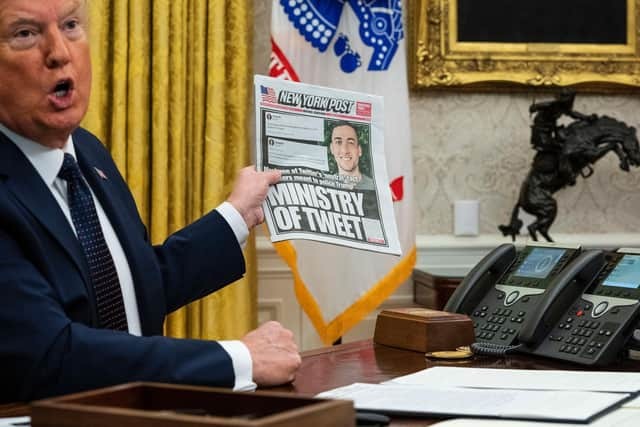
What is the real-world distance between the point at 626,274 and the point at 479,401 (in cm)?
66

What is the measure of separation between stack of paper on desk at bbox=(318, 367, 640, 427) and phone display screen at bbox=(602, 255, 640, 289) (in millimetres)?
252

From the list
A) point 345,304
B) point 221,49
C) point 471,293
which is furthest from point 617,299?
point 221,49

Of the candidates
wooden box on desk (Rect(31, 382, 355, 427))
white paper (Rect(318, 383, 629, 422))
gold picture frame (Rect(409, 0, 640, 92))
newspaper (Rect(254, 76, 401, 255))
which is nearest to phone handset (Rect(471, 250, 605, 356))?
newspaper (Rect(254, 76, 401, 255))

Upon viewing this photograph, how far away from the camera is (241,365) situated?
5.16 feet

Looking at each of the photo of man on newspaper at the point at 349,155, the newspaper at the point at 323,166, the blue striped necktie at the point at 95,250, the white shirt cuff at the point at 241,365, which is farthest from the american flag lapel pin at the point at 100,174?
the white shirt cuff at the point at 241,365

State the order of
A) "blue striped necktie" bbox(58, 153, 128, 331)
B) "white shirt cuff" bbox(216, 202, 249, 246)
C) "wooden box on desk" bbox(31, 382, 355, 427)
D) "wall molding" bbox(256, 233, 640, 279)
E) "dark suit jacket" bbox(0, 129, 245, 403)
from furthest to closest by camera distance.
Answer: "wall molding" bbox(256, 233, 640, 279) < "white shirt cuff" bbox(216, 202, 249, 246) < "blue striped necktie" bbox(58, 153, 128, 331) < "dark suit jacket" bbox(0, 129, 245, 403) < "wooden box on desk" bbox(31, 382, 355, 427)

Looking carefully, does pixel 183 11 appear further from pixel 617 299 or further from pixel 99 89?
pixel 617 299

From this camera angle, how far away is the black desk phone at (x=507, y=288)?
81.5 inches

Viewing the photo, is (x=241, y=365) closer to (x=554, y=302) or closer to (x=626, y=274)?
(x=554, y=302)

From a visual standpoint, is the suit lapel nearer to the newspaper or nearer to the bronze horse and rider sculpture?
the newspaper

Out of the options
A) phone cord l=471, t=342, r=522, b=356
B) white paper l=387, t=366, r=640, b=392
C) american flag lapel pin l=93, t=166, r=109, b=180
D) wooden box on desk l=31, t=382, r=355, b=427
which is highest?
american flag lapel pin l=93, t=166, r=109, b=180

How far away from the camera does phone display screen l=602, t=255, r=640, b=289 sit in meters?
1.94

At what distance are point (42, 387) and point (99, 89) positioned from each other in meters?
2.51

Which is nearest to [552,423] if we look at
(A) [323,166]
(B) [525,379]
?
(B) [525,379]
